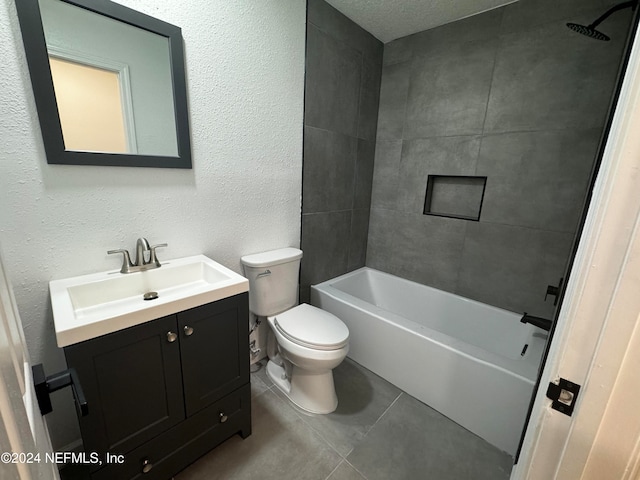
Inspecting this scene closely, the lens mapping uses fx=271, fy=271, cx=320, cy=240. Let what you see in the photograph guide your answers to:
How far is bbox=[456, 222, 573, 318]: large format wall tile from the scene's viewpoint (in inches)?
65.7

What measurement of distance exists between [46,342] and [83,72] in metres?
1.09

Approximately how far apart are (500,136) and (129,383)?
231 centimetres

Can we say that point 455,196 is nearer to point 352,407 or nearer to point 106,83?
point 352,407

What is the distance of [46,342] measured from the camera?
3.66 ft

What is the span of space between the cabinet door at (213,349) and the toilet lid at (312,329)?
30cm

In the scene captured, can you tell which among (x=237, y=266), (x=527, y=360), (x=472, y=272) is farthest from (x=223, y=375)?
(x=472, y=272)

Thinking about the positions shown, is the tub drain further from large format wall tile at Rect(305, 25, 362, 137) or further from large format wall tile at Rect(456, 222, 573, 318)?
large format wall tile at Rect(456, 222, 573, 318)

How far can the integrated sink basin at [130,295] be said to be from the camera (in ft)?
2.79

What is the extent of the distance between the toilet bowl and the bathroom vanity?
285mm

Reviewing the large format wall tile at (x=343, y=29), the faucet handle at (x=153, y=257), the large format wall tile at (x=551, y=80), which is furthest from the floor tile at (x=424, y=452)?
the large format wall tile at (x=343, y=29)

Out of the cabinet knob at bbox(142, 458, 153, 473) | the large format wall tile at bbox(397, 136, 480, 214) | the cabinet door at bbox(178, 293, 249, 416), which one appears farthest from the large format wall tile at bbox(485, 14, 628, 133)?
the cabinet knob at bbox(142, 458, 153, 473)

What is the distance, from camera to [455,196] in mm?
2029

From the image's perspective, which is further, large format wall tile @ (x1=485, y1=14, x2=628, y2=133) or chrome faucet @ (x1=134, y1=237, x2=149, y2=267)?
large format wall tile @ (x1=485, y1=14, x2=628, y2=133)

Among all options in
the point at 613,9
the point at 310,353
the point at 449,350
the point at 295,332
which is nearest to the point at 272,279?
the point at 295,332
